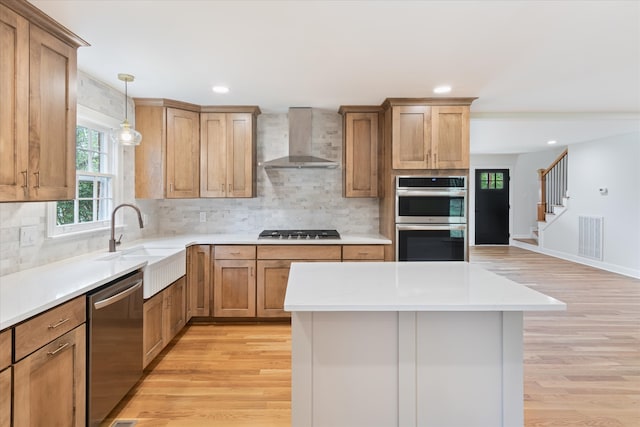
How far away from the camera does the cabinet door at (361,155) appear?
4055 millimetres

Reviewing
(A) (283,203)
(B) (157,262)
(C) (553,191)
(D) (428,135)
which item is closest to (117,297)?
(B) (157,262)

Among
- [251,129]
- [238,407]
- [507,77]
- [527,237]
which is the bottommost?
[238,407]

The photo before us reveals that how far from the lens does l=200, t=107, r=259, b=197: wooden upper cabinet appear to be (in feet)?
13.1

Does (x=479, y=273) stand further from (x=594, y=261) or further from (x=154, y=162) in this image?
(x=594, y=261)

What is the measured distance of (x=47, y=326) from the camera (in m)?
1.58

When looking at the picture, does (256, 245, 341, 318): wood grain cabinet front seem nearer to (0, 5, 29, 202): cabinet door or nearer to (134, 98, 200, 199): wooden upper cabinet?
(134, 98, 200, 199): wooden upper cabinet

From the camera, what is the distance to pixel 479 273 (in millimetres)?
2121

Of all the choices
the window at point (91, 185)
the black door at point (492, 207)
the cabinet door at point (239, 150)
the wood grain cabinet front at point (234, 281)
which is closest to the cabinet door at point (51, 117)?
the window at point (91, 185)

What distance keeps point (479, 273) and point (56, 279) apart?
246 centimetres

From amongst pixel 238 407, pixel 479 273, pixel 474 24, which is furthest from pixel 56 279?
pixel 474 24

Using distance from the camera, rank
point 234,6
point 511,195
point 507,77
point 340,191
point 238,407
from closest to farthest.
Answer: point 234,6
point 238,407
point 507,77
point 340,191
point 511,195

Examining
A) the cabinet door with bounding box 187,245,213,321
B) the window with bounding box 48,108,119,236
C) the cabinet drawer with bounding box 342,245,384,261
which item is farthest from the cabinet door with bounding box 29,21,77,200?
the cabinet drawer with bounding box 342,245,384,261

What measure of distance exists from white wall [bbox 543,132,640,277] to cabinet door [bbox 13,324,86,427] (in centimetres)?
738

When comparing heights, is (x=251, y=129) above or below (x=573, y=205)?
above
